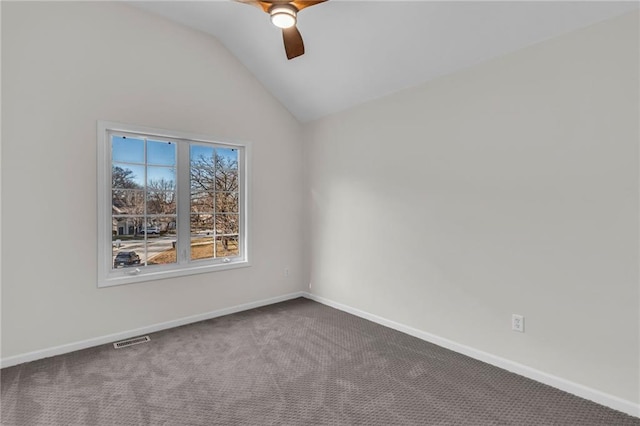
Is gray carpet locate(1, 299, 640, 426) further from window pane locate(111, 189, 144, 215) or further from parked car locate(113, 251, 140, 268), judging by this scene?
window pane locate(111, 189, 144, 215)

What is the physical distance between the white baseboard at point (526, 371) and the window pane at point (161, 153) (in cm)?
274

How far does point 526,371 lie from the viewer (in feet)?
7.82

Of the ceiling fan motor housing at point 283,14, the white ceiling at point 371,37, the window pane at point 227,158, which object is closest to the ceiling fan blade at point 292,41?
the ceiling fan motor housing at point 283,14

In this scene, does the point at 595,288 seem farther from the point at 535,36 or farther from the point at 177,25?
the point at 177,25

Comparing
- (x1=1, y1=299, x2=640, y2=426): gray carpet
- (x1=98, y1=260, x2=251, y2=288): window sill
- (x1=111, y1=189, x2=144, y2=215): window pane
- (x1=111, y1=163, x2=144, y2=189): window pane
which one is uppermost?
(x1=111, y1=163, x2=144, y2=189): window pane

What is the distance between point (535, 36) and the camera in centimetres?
228

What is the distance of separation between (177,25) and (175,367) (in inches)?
130

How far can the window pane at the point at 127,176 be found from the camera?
10.4 feet

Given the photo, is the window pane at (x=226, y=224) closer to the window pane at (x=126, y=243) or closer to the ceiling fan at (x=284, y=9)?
the window pane at (x=126, y=243)

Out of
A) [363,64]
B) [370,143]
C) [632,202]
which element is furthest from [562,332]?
[363,64]

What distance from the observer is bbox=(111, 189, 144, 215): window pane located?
10.3ft

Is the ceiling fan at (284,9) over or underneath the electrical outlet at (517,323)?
over

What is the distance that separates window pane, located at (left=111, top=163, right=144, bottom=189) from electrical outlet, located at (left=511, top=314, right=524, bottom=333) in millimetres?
3546

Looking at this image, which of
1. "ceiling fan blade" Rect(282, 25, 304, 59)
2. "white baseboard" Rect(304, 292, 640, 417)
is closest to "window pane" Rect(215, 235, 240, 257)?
"white baseboard" Rect(304, 292, 640, 417)
